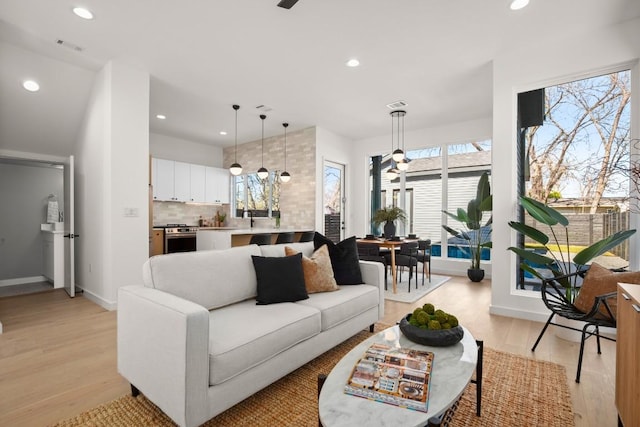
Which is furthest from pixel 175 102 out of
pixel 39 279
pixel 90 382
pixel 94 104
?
pixel 90 382

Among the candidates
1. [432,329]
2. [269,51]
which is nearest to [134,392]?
[432,329]

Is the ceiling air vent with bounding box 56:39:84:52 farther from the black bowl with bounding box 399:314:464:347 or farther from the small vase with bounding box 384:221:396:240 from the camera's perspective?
the small vase with bounding box 384:221:396:240

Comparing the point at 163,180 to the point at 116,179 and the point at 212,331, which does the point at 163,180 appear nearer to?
the point at 116,179

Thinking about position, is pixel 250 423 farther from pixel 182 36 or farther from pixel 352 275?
pixel 182 36

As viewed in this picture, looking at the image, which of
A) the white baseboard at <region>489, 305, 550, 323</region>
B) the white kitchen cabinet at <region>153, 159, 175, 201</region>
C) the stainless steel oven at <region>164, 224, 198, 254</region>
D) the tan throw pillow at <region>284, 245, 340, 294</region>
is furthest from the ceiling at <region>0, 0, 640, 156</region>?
the white baseboard at <region>489, 305, 550, 323</region>

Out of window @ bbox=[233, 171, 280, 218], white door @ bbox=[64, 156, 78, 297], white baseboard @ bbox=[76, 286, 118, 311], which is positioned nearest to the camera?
white baseboard @ bbox=[76, 286, 118, 311]

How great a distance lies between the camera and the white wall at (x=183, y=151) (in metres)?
6.89

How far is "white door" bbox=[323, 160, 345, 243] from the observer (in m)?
6.84

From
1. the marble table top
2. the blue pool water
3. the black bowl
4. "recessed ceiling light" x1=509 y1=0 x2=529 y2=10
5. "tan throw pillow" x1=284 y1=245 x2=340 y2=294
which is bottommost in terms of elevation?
the blue pool water

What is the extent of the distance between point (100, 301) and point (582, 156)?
5903 millimetres

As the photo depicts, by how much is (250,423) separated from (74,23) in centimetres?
381

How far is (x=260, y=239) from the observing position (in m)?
5.16

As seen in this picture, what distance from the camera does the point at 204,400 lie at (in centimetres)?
154

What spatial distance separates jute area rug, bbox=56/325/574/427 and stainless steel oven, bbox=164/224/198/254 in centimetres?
464
